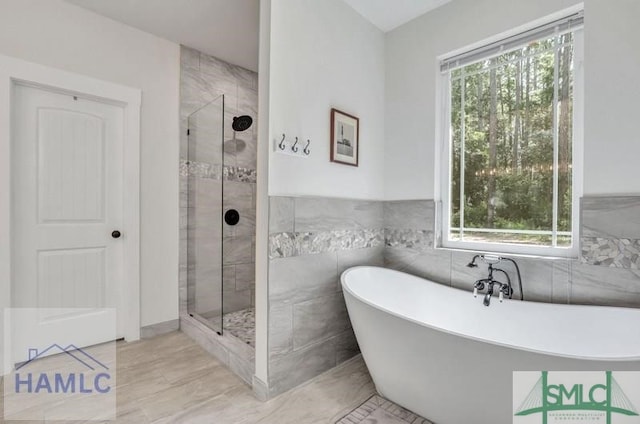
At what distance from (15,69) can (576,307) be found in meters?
3.70

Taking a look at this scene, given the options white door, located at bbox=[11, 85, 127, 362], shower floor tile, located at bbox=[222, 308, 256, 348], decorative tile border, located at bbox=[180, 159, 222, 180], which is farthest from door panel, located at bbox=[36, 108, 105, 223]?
shower floor tile, located at bbox=[222, 308, 256, 348]

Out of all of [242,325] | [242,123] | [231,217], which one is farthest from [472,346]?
[242,123]

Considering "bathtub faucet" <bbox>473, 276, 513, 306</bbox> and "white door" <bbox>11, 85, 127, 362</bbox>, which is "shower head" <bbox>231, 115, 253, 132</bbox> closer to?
"white door" <bbox>11, 85, 127, 362</bbox>

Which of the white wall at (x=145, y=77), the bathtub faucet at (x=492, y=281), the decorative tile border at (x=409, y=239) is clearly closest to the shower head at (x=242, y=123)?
the white wall at (x=145, y=77)

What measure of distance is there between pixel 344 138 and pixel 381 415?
1.76m

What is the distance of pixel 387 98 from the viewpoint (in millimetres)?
2578

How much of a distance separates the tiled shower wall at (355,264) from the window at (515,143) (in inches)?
6.7

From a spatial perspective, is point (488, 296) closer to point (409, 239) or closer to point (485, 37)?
point (409, 239)

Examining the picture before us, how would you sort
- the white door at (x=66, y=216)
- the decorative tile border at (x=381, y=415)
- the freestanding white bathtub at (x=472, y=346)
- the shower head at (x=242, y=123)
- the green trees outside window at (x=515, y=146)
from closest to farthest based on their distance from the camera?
the freestanding white bathtub at (x=472, y=346)
the decorative tile border at (x=381, y=415)
the green trees outside window at (x=515, y=146)
the white door at (x=66, y=216)
the shower head at (x=242, y=123)

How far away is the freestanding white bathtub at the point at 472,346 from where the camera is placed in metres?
1.13

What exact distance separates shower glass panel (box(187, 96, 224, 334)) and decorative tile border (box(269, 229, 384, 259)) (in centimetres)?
114

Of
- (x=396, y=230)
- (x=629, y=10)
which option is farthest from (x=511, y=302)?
(x=629, y=10)

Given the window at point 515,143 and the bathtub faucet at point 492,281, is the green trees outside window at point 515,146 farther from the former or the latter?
the bathtub faucet at point 492,281

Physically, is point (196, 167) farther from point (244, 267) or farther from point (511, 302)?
point (511, 302)
